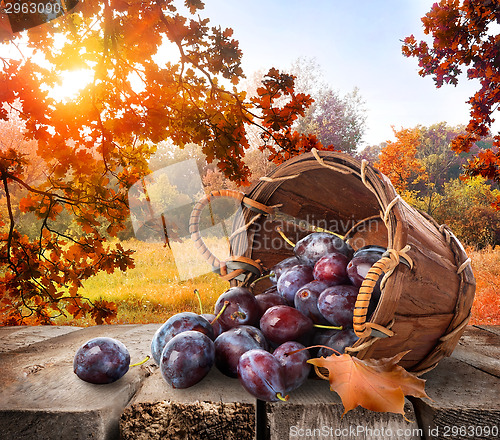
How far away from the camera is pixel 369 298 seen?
2.26 ft

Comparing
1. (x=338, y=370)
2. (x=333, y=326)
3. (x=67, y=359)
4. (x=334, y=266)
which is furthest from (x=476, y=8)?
(x=67, y=359)

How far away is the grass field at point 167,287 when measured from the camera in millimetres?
2654

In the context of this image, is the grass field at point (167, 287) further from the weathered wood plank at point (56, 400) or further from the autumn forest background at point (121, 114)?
the weathered wood plank at point (56, 400)

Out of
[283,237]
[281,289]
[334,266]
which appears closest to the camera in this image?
[334,266]

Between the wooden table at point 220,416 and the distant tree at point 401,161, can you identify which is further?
the distant tree at point 401,161

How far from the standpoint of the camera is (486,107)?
181cm

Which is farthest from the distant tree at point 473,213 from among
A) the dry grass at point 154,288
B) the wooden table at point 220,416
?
the wooden table at point 220,416

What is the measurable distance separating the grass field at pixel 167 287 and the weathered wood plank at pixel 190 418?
151 centimetres

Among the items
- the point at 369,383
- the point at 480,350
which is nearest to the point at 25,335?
the point at 369,383

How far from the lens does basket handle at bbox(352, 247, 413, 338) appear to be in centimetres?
68

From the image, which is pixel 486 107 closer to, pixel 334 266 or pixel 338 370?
pixel 334 266

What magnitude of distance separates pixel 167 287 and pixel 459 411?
102 inches

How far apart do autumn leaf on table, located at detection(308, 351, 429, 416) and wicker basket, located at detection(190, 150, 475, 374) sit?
4 centimetres

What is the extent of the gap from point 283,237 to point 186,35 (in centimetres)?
89
